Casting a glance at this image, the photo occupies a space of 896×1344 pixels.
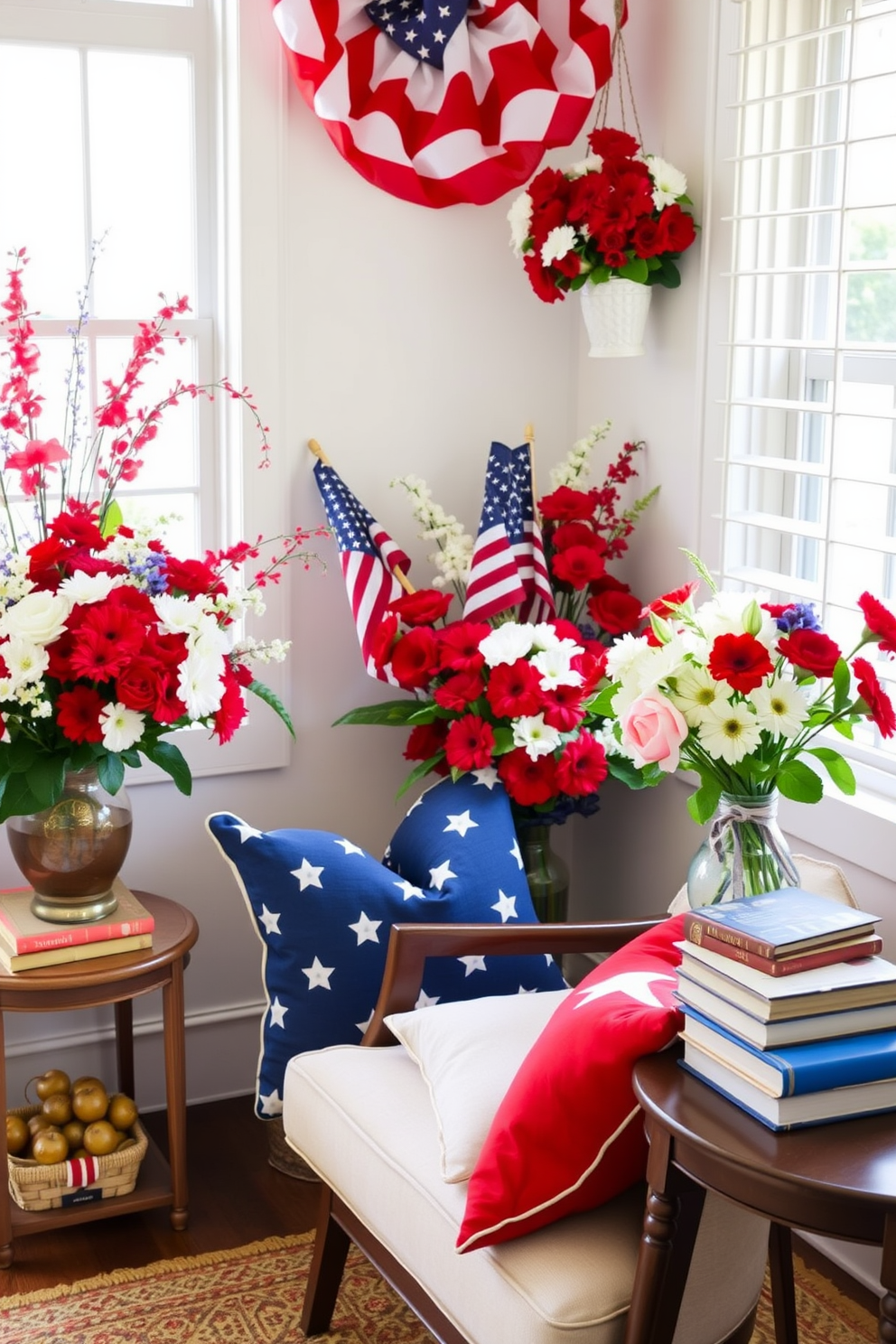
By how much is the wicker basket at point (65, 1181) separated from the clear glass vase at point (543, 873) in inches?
35.7

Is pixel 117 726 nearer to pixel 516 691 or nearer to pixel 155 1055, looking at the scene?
pixel 516 691

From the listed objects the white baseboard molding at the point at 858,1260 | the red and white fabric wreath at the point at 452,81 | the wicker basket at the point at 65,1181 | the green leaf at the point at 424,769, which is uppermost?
the red and white fabric wreath at the point at 452,81

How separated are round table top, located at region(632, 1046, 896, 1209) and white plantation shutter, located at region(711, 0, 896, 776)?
95 cm

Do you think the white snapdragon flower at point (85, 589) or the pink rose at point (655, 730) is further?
the white snapdragon flower at point (85, 589)

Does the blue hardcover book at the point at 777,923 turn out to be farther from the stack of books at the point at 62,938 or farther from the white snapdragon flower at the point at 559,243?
the white snapdragon flower at the point at 559,243

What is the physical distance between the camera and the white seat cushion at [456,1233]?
1632mm

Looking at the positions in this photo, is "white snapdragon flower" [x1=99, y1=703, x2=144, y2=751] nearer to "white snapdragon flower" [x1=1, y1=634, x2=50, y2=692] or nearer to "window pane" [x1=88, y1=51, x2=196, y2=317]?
"white snapdragon flower" [x1=1, y1=634, x2=50, y2=692]

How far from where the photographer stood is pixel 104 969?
2.39 meters

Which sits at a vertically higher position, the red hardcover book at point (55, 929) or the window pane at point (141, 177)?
the window pane at point (141, 177)

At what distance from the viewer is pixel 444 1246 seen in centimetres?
177

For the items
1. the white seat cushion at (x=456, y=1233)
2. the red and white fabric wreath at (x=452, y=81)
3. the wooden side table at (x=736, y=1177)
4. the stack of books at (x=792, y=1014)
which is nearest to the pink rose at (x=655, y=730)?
the stack of books at (x=792, y=1014)

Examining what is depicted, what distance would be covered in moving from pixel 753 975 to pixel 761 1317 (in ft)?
3.68

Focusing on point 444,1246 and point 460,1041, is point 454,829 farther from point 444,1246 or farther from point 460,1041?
point 444,1246

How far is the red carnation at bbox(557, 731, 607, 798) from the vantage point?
266cm
